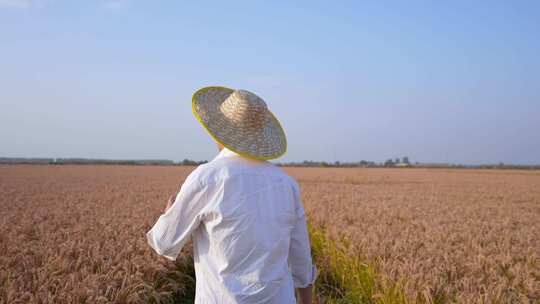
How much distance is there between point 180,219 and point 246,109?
661mm

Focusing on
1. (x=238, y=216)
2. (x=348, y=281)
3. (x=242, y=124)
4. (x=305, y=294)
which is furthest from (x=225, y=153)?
(x=348, y=281)

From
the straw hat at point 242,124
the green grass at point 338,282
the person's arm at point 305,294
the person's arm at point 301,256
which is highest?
the straw hat at point 242,124

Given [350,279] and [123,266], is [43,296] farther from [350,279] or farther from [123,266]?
[350,279]

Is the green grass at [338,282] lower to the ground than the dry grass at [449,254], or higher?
lower

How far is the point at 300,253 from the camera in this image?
7.38ft

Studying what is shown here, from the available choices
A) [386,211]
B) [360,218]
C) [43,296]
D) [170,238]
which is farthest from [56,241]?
[386,211]

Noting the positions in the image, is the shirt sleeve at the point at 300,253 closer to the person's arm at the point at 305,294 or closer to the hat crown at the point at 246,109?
the person's arm at the point at 305,294

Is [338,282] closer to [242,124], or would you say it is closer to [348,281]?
[348,281]

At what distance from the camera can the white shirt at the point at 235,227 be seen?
1.84 meters

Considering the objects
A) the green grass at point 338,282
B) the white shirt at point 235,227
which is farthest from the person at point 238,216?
the green grass at point 338,282

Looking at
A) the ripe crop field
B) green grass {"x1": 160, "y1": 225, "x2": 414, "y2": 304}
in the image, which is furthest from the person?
green grass {"x1": 160, "y1": 225, "x2": 414, "y2": 304}

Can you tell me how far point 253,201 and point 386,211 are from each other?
9566mm

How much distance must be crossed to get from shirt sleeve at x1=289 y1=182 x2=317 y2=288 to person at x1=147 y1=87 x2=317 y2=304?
0.06 metres

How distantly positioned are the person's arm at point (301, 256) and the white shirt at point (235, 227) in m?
0.18
